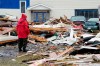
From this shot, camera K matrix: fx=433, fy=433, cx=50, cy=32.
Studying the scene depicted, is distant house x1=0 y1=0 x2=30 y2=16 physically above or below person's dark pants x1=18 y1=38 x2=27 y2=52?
below

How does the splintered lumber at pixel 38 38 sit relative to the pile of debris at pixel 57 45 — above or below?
below

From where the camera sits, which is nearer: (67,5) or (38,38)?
(38,38)

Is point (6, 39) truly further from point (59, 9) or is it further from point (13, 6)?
point (13, 6)

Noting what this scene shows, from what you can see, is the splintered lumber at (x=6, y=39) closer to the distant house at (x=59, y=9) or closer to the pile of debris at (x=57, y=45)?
the pile of debris at (x=57, y=45)

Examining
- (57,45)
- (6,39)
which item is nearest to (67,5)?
(57,45)

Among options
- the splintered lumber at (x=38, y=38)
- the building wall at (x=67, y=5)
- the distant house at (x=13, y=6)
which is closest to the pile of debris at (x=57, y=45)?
the splintered lumber at (x=38, y=38)

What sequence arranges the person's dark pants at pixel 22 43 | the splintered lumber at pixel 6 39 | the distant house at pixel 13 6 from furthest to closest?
the distant house at pixel 13 6
the splintered lumber at pixel 6 39
the person's dark pants at pixel 22 43

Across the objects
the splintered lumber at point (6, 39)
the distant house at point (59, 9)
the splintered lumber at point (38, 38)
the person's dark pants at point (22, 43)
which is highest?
the person's dark pants at point (22, 43)

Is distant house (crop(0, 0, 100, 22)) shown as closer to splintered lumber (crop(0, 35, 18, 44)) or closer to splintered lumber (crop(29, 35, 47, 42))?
splintered lumber (crop(29, 35, 47, 42))

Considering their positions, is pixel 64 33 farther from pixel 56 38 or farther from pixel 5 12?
pixel 5 12

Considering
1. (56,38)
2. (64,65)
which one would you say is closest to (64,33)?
(56,38)

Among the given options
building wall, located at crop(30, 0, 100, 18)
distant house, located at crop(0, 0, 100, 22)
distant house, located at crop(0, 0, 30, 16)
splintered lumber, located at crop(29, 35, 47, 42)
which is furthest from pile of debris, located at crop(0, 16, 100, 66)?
distant house, located at crop(0, 0, 30, 16)

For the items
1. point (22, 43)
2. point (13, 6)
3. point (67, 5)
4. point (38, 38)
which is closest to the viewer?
point (22, 43)

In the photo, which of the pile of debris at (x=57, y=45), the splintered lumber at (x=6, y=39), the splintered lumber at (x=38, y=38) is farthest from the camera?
the splintered lumber at (x=38, y=38)
